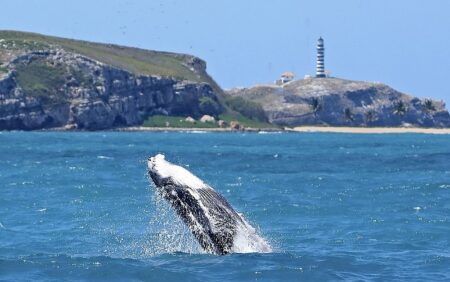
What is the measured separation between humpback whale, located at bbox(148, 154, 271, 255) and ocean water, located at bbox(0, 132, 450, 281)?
60 cm

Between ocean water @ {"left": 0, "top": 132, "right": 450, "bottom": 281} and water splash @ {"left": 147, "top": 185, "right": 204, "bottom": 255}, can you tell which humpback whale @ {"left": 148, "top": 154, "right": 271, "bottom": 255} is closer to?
ocean water @ {"left": 0, "top": 132, "right": 450, "bottom": 281}

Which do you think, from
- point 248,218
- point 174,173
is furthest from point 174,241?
point 248,218

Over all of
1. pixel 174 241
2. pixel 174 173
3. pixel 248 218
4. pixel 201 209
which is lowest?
pixel 248 218

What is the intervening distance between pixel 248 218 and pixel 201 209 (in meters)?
18.6

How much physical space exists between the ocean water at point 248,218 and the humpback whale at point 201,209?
0.60 m

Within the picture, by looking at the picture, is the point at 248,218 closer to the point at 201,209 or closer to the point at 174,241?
the point at 174,241

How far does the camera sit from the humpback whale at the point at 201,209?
55.1 ft

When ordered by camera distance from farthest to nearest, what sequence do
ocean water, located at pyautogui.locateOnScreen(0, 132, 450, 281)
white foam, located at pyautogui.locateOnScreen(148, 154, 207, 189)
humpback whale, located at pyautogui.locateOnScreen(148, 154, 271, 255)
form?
ocean water, located at pyautogui.locateOnScreen(0, 132, 450, 281) < white foam, located at pyautogui.locateOnScreen(148, 154, 207, 189) < humpback whale, located at pyautogui.locateOnScreen(148, 154, 271, 255)

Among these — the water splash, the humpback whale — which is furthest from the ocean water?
the humpback whale

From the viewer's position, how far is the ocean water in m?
20.0

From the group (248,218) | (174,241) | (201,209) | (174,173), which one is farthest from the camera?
(248,218)

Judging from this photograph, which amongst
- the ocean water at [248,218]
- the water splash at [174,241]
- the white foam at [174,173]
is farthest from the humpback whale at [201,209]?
the water splash at [174,241]

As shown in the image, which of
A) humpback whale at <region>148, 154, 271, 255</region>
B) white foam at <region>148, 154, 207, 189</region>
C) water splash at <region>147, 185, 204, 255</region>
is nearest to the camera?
humpback whale at <region>148, 154, 271, 255</region>

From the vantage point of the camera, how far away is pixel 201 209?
16.8 metres
